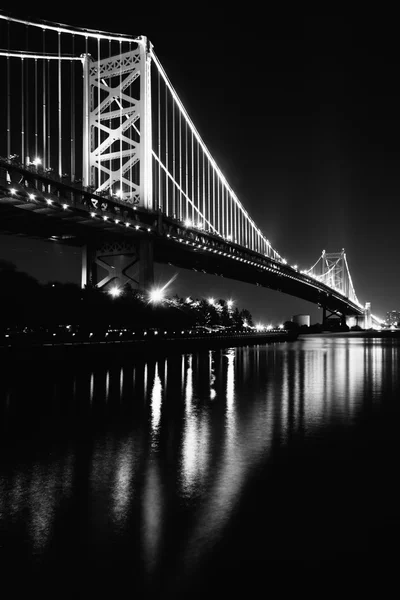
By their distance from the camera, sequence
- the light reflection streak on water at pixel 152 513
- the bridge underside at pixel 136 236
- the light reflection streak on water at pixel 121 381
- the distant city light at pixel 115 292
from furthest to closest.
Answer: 1. the distant city light at pixel 115 292
2. the bridge underside at pixel 136 236
3. the light reflection streak on water at pixel 121 381
4. the light reflection streak on water at pixel 152 513

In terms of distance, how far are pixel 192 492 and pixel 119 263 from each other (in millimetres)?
39937

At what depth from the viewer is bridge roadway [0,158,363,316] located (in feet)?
104

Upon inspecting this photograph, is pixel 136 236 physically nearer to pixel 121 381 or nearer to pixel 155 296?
pixel 155 296

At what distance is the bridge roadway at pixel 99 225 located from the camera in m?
31.6

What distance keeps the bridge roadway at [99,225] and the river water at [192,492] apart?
22978 millimetres

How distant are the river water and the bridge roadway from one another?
23.0 metres

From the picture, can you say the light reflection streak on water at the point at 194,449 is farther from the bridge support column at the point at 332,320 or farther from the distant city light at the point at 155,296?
the bridge support column at the point at 332,320

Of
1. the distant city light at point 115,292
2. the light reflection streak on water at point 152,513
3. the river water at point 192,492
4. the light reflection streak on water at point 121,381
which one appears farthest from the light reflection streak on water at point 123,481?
the distant city light at point 115,292

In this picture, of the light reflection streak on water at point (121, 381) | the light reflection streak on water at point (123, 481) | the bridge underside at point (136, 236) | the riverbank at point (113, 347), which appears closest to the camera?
the light reflection streak on water at point (123, 481)

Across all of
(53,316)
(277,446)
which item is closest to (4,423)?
(277,446)

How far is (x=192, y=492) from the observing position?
16.6 feet

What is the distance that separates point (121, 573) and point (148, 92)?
4201 centimetres

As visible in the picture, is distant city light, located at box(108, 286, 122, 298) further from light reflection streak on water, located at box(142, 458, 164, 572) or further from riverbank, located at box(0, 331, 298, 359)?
light reflection streak on water, located at box(142, 458, 164, 572)

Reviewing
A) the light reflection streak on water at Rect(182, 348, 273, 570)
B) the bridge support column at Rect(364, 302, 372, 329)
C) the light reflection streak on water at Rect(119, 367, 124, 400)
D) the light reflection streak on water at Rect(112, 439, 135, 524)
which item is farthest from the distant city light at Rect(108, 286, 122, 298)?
the bridge support column at Rect(364, 302, 372, 329)
